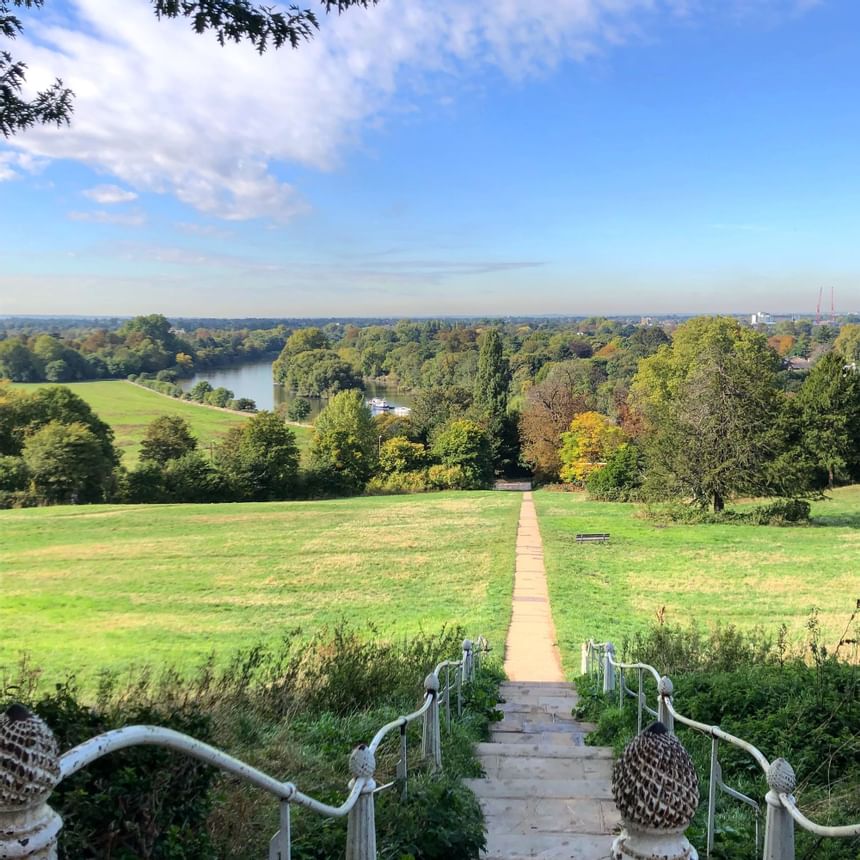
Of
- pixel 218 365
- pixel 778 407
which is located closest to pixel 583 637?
pixel 778 407

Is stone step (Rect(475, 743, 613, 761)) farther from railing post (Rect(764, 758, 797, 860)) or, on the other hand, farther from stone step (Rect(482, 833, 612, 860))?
railing post (Rect(764, 758, 797, 860))

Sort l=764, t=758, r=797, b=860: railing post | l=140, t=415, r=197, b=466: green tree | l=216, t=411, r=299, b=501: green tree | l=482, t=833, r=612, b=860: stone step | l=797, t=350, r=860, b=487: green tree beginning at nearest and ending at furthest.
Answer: l=764, t=758, r=797, b=860: railing post, l=482, t=833, r=612, b=860: stone step, l=797, t=350, r=860, b=487: green tree, l=216, t=411, r=299, b=501: green tree, l=140, t=415, r=197, b=466: green tree

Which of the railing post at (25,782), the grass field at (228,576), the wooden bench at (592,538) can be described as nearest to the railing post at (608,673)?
the grass field at (228,576)

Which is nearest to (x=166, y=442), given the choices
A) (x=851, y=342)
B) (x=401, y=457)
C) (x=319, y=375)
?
(x=401, y=457)

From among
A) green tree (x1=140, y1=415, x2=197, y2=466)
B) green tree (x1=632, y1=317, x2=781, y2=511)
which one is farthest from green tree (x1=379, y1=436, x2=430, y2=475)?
green tree (x1=632, y1=317, x2=781, y2=511)

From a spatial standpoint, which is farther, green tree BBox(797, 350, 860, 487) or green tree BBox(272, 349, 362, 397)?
green tree BBox(272, 349, 362, 397)

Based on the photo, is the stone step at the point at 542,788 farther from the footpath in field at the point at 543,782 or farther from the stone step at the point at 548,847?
the stone step at the point at 548,847

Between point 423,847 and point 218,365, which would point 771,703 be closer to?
point 423,847

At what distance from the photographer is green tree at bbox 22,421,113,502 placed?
1533 inches

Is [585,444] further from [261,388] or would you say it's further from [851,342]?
[261,388]

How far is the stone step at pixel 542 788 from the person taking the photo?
479 cm

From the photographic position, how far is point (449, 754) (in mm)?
5449

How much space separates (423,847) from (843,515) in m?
31.1

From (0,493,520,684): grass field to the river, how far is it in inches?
2416
